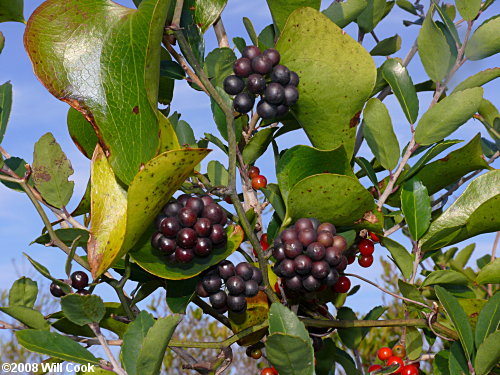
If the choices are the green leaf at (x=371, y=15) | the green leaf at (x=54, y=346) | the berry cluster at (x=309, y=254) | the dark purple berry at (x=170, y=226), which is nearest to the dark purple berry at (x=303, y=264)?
the berry cluster at (x=309, y=254)

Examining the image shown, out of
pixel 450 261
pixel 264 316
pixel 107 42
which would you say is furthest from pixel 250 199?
pixel 450 261

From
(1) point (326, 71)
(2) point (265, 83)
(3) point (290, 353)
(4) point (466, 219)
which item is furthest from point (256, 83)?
(4) point (466, 219)

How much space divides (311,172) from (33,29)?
560 millimetres

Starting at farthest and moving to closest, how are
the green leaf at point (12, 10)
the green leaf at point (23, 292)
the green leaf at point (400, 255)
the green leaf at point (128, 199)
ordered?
the green leaf at point (23, 292)
the green leaf at point (400, 255)
the green leaf at point (12, 10)
the green leaf at point (128, 199)

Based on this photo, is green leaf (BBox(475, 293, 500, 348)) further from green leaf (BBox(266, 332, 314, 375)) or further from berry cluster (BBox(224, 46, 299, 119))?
berry cluster (BBox(224, 46, 299, 119))

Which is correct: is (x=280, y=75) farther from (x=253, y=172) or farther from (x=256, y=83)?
(x=253, y=172)

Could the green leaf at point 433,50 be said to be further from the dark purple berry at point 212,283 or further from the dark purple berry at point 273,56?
the dark purple berry at point 212,283

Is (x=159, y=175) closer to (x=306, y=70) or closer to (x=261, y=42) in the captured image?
(x=306, y=70)

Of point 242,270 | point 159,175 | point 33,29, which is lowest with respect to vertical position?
point 242,270

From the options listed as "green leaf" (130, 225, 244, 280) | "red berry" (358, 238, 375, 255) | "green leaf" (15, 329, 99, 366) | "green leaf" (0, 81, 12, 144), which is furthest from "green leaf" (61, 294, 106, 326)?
"red berry" (358, 238, 375, 255)

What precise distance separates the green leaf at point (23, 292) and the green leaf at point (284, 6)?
2.75 feet

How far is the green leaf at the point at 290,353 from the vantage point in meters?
0.93

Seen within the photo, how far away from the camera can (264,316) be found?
126 centimetres

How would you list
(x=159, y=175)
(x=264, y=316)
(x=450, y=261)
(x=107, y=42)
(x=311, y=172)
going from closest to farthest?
(x=159, y=175) < (x=107, y=42) < (x=311, y=172) < (x=264, y=316) < (x=450, y=261)
